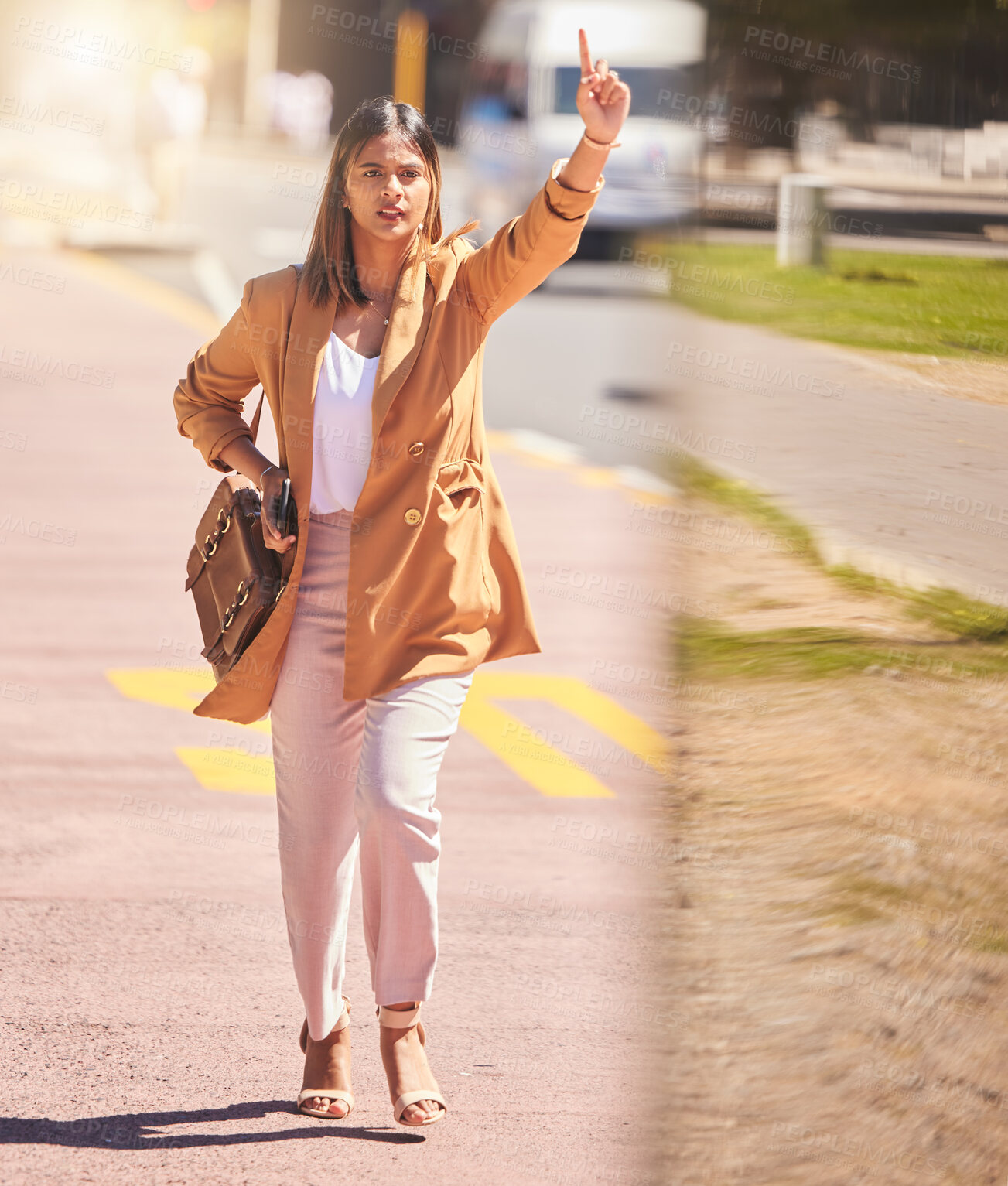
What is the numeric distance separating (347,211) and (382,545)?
2.08 ft

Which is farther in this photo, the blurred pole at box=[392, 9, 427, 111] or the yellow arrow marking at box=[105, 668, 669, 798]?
the blurred pole at box=[392, 9, 427, 111]

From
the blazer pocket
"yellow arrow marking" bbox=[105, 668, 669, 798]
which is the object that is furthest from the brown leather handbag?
"yellow arrow marking" bbox=[105, 668, 669, 798]

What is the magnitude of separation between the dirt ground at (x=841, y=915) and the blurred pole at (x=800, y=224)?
39 cm

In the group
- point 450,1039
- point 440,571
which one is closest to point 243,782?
point 450,1039

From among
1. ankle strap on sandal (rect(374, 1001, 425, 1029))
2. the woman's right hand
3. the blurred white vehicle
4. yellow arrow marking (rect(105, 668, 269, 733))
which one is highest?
the blurred white vehicle

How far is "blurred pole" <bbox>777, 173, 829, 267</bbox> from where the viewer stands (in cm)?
259

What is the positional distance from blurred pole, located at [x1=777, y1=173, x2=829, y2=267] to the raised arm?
645mm

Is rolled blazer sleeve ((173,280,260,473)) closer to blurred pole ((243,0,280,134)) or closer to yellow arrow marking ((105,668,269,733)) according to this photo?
yellow arrow marking ((105,668,269,733))

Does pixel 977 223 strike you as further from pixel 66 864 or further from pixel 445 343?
pixel 66 864

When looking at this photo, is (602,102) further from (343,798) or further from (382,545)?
(343,798)

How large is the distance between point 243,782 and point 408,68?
3362 cm

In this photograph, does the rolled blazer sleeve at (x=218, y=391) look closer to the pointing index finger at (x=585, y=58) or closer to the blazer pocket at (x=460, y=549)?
the blazer pocket at (x=460, y=549)

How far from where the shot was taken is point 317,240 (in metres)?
3.49

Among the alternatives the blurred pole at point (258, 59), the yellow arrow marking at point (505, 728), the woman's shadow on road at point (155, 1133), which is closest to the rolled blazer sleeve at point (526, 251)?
the woman's shadow on road at point (155, 1133)
